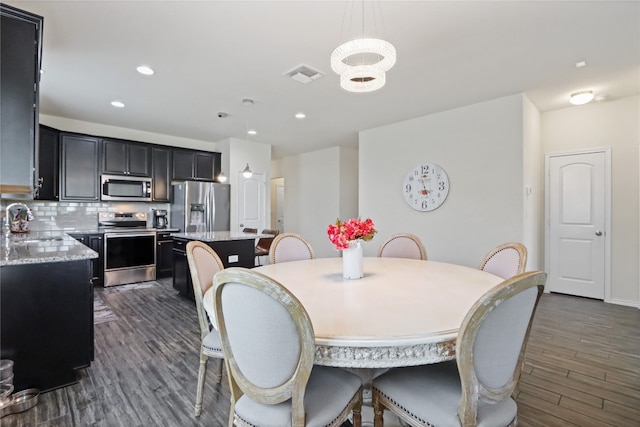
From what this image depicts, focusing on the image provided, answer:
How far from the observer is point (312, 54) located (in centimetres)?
280

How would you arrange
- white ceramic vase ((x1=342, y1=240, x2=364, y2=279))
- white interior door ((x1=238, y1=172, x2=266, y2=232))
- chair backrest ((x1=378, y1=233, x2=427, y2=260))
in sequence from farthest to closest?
white interior door ((x1=238, y1=172, x2=266, y2=232)) < chair backrest ((x1=378, y1=233, x2=427, y2=260)) < white ceramic vase ((x1=342, y1=240, x2=364, y2=279))

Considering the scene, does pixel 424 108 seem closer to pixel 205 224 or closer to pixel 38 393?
pixel 205 224

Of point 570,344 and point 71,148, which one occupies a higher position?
point 71,148

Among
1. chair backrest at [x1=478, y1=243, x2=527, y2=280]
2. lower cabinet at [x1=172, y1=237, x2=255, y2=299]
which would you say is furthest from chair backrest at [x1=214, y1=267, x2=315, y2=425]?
lower cabinet at [x1=172, y1=237, x2=255, y2=299]

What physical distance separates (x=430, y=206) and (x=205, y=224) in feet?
12.8

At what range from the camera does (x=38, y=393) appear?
6.50 feet

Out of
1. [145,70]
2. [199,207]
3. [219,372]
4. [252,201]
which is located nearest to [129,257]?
[199,207]

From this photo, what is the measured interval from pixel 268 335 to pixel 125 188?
534 centimetres

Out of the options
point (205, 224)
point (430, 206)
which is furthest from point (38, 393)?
point (430, 206)

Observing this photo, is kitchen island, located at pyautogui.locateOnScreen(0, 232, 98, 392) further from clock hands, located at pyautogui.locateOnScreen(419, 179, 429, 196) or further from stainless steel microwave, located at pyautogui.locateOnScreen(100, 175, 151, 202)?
clock hands, located at pyautogui.locateOnScreen(419, 179, 429, 196)

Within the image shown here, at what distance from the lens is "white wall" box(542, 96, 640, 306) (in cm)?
385

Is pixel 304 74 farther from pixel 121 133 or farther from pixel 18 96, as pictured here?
pixel 121 133

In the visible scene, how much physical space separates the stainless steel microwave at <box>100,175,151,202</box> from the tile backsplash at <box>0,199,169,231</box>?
0.32 m

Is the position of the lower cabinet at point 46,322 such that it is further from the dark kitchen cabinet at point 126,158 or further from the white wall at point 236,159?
the white wall at point 236,159
